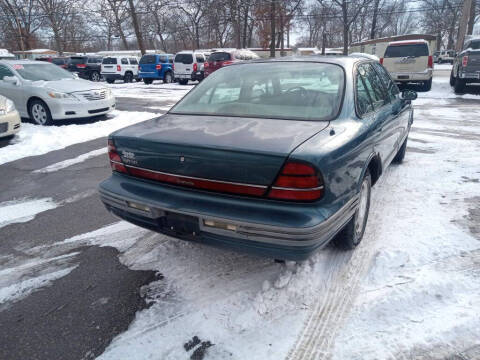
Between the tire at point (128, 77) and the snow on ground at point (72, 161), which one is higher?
the tire at point (128, 77)

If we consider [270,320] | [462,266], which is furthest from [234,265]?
[462,266]

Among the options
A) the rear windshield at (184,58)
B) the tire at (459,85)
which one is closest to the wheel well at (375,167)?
the tire at (459,85)

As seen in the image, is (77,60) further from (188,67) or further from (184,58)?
(188,67)

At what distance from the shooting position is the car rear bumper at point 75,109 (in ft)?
26.8

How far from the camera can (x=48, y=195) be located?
4441 millimetres

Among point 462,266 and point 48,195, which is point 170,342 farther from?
point 48,195

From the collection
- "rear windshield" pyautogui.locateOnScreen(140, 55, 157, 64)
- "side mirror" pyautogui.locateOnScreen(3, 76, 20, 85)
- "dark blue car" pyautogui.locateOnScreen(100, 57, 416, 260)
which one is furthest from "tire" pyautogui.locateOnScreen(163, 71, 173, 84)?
"dark blue car" pyautogui.locateOnScreen(100, 57, 416, 260)

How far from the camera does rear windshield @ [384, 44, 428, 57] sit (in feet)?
46.2

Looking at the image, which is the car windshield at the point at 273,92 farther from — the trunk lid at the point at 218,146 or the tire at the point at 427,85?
the tire at the point at 427,85

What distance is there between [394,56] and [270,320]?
15.0 metres

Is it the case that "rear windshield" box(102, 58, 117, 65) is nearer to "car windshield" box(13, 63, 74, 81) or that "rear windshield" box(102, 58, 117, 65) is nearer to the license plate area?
"car windshield" box(13, 63, 74, 81)

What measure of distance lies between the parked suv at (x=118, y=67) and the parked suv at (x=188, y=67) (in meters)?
4.88

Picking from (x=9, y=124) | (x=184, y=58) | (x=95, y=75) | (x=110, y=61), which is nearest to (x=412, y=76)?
(x=184, y=58)

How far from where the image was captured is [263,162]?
2.04 m
